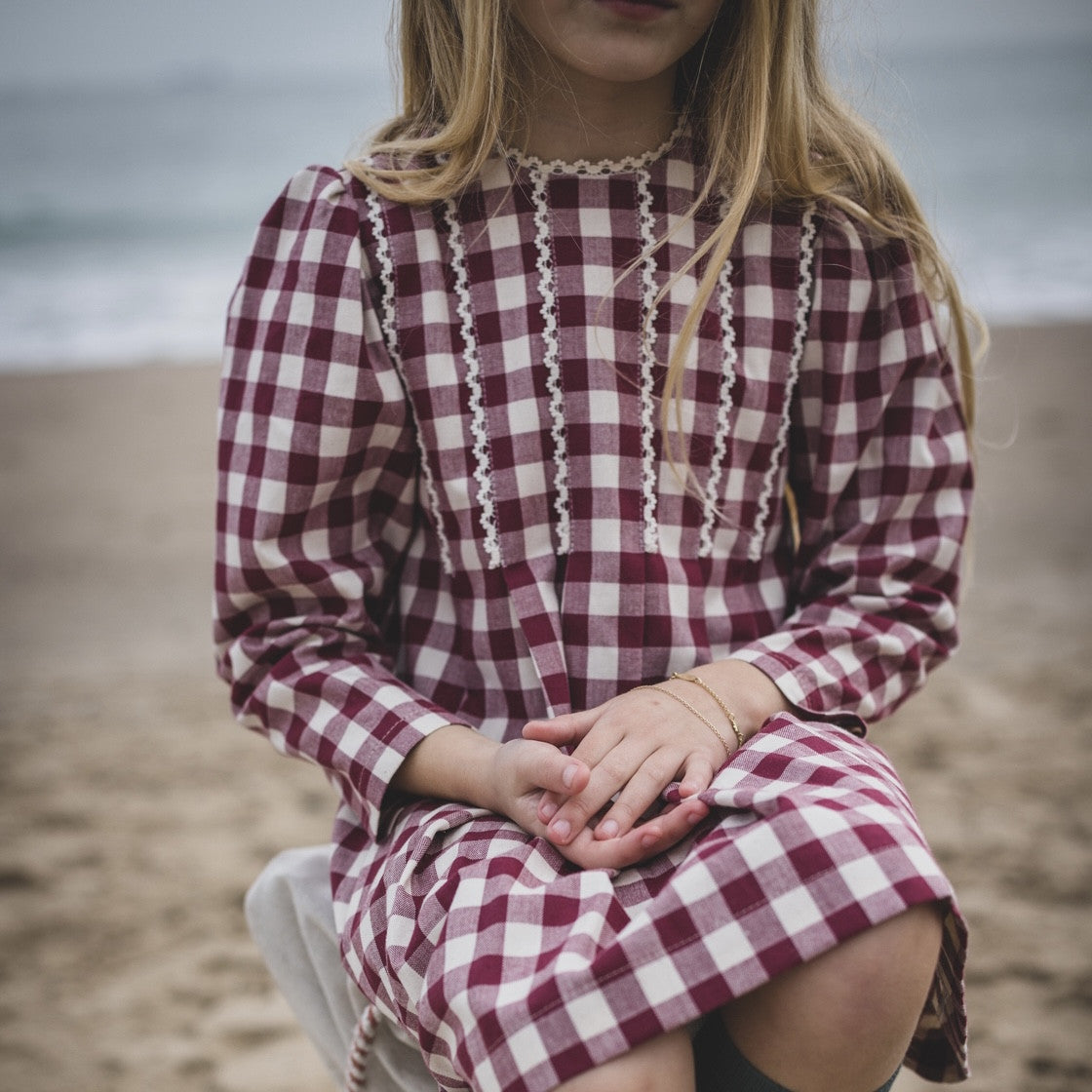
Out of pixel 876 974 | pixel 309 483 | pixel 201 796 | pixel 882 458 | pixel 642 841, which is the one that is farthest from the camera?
pixel 201 796

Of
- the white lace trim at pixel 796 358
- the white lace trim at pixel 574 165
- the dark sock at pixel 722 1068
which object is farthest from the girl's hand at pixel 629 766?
the white lace trim at pixel 574 165

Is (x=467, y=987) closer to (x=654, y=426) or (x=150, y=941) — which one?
(x=654, y=426)

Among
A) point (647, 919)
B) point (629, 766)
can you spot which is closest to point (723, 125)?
point (629, 766)

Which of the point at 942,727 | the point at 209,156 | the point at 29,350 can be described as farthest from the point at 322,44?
the point at 942,727

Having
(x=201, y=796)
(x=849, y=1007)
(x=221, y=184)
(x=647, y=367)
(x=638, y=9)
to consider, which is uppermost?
(x=221, y=184)

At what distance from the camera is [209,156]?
20.0 metres

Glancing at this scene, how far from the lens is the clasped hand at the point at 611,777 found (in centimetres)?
95

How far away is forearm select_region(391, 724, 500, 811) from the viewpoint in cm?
107

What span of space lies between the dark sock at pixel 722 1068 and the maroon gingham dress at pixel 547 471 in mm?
252

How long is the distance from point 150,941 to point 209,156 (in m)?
19.7

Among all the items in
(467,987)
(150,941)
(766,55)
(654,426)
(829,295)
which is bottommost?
(150,941)

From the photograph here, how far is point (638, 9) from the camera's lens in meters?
1.11

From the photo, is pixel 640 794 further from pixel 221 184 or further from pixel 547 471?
pixel 221 184

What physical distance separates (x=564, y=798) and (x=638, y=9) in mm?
735
